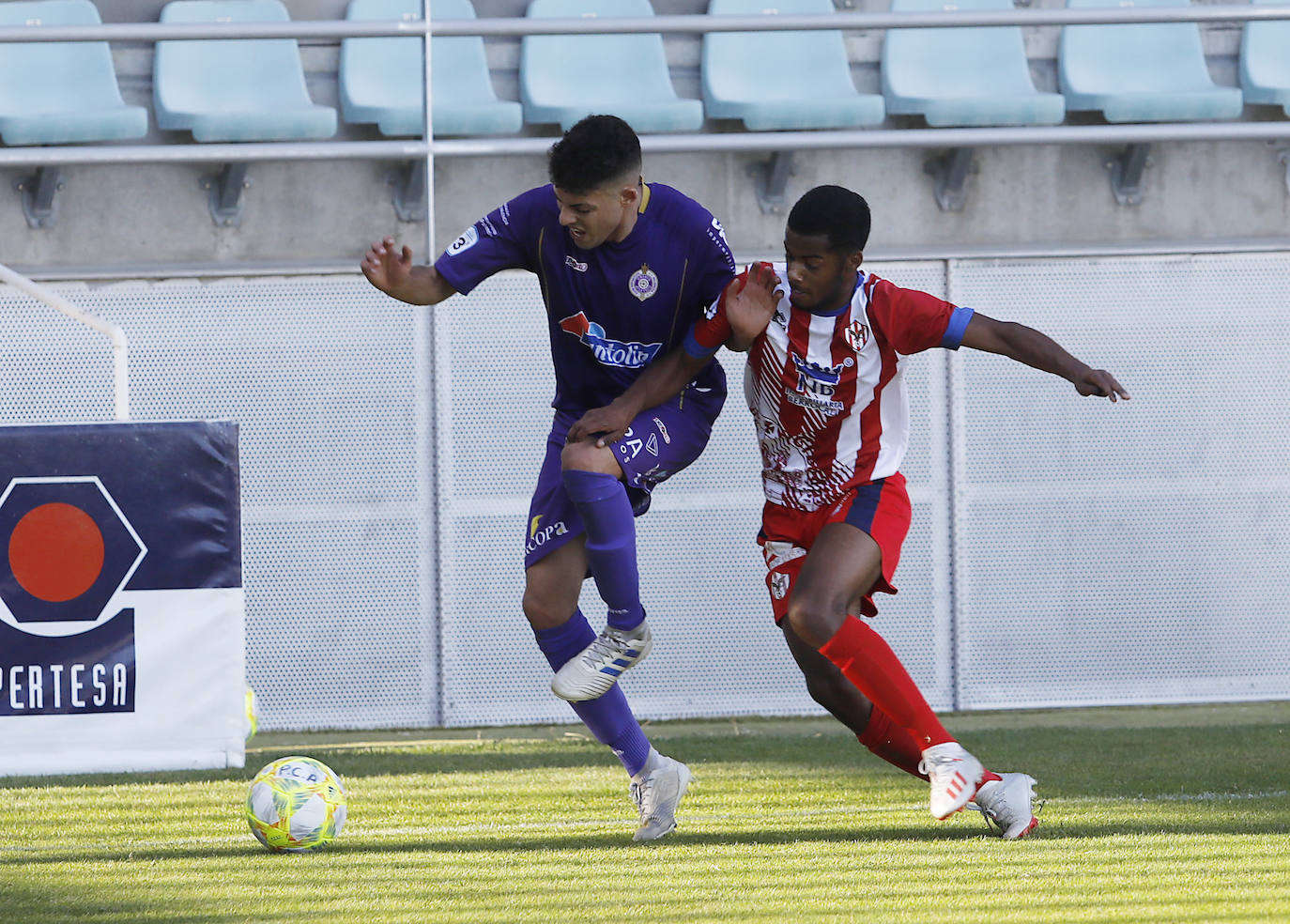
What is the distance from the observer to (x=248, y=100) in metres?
8.73

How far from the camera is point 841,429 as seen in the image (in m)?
4.01

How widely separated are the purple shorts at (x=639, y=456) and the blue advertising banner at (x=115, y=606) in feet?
5.74

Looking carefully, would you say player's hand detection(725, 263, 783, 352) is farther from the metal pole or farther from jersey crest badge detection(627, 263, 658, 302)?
the metal pole

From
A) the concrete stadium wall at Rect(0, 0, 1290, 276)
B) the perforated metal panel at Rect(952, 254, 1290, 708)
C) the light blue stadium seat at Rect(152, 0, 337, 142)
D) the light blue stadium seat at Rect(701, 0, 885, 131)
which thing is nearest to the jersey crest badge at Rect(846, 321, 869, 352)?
the perforated metal panel at Rect(952, 254, 1290, 708)

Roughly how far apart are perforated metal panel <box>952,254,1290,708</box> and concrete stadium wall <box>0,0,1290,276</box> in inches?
40.2

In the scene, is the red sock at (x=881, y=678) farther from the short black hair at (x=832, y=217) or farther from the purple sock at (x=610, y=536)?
the short black hair at (x=832, y=217)

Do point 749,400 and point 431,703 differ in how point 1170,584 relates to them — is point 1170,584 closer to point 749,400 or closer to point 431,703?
point 431,703

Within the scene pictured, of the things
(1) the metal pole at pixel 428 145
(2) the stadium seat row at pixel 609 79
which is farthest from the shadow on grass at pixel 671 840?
(2) the stadium seat row at pixel 609 79

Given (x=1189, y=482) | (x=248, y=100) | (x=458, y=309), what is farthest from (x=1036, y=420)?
(x=248, y=100)

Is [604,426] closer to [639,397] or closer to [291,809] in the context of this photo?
[639,397]

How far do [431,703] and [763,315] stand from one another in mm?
3823

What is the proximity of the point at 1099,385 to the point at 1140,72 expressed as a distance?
655 centimetres

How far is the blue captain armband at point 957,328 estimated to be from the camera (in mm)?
3775

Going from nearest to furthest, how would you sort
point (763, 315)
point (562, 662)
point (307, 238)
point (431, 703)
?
1. point (763, 315)
2. point (562, 662)
3. point (431, 703)
4. point (307, 238)
